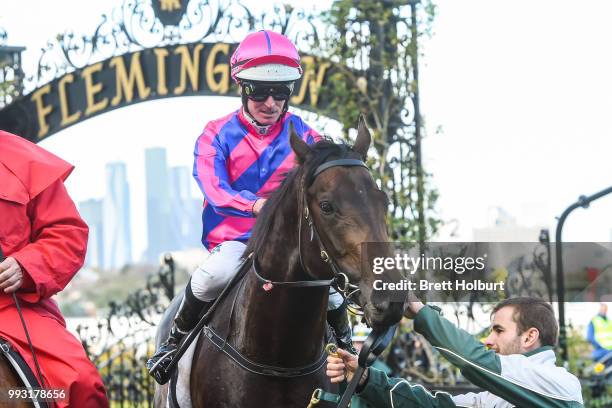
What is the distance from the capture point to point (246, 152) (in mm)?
4871

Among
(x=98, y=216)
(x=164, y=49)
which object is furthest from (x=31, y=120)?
(x=98, y=216)

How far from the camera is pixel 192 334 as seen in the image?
468cm

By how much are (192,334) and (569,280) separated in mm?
3430

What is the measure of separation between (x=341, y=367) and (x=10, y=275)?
1.30m

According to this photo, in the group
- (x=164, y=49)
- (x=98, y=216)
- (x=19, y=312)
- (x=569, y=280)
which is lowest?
(x=98, y=216)

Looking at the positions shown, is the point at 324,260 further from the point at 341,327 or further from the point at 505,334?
the point at 341,327

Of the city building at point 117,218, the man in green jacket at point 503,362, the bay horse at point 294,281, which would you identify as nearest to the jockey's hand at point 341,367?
the man in green jacket at point 503,362

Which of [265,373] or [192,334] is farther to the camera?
[192,334]

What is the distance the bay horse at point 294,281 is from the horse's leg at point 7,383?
0.79 metres

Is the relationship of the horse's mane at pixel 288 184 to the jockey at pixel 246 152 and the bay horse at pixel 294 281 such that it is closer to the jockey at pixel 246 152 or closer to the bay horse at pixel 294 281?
the bay horse at pixel 294 281

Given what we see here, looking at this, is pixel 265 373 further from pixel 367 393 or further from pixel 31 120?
pixel 31 120

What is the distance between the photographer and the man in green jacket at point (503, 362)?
12.0 ft

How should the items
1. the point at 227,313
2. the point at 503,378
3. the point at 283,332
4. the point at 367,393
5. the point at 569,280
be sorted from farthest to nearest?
the point at 569,280, the point at 227,313, the point at 283,332, the point at 367,393, the point at 503,378

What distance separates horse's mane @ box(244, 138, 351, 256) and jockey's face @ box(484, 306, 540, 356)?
0.84m
